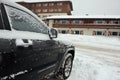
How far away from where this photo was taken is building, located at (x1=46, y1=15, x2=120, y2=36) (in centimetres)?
4338

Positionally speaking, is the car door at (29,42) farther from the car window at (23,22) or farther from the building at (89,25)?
the building at (89,25)

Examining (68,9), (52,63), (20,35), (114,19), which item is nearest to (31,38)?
(20,35)

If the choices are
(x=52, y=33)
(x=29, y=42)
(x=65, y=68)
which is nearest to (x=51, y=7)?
(x=65, y=68)

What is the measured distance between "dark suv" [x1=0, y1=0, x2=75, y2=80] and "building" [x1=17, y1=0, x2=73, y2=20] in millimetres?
60587

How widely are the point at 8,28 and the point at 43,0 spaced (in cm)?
6932

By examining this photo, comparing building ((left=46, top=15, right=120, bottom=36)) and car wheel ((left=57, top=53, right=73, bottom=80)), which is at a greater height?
car wheel ((left=57, top=53, right=73, bottom=80))

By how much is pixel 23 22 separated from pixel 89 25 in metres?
42.4

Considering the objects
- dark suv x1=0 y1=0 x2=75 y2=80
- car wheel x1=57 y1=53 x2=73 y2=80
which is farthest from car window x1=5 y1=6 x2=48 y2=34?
car wheel x1=57 y1=53 x2=73 y2=80

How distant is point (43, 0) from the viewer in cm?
7075

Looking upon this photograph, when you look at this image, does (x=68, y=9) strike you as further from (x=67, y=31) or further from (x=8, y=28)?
(x=8, y=28)

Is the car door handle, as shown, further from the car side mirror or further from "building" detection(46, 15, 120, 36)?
"building" detection(46, 15, 120, 36)

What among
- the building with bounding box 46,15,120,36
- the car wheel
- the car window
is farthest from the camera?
the building with bounding box 46,15,120,36

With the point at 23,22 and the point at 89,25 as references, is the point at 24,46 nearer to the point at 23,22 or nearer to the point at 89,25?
the point at 23,22

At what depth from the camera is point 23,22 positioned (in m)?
3.50
